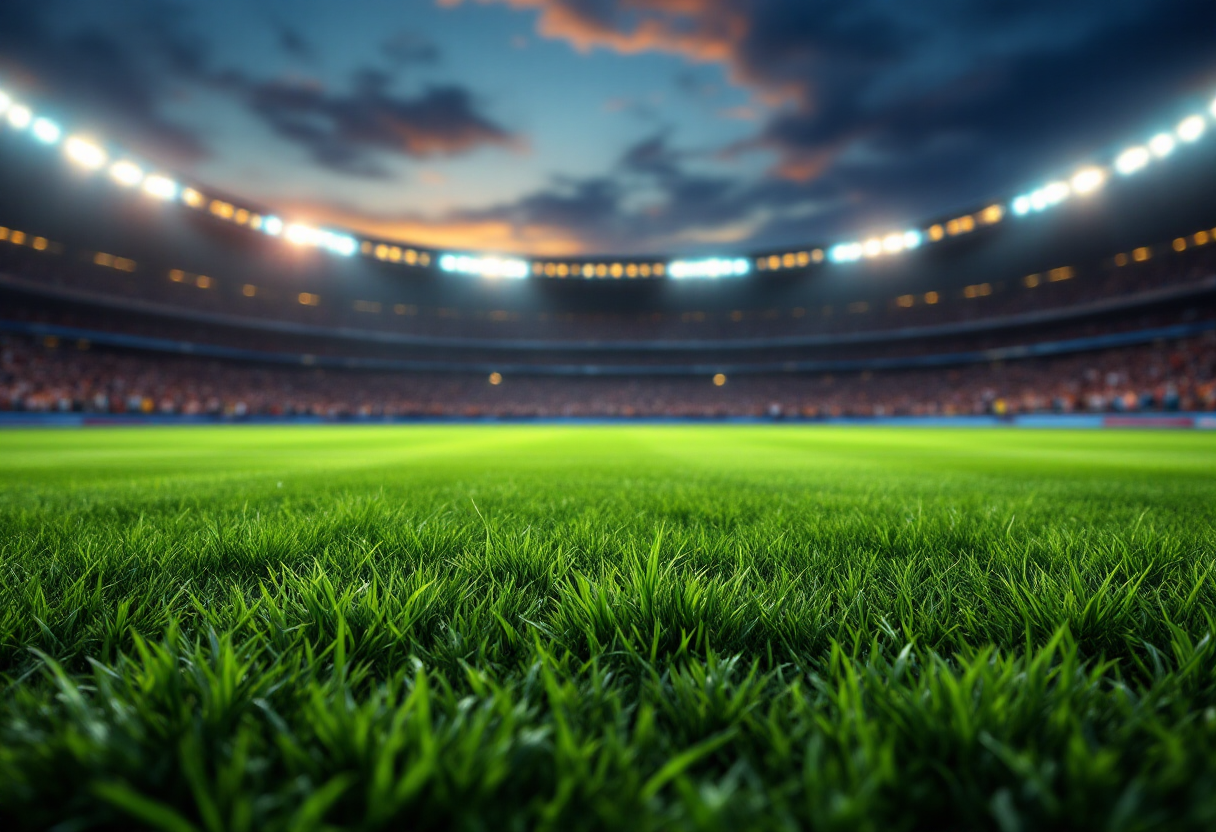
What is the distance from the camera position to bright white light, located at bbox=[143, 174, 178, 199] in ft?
104

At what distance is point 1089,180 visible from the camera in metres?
31.1

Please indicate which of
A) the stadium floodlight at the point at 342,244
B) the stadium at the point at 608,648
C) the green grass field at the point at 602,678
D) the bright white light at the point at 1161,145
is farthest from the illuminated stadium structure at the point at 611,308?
the green grass field at the point at 602,678

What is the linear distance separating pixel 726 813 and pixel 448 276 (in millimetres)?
52150

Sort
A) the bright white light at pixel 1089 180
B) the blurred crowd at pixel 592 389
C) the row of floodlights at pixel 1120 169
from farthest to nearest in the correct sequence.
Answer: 1. the bright white light at pixel 1089 180
2. the blurred crowd at pixel 592 389
3. the row of floodlights at pixel 1120 169

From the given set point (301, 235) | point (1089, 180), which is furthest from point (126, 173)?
point (1089, 180)

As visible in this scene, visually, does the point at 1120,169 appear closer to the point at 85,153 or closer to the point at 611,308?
the point at 611,308

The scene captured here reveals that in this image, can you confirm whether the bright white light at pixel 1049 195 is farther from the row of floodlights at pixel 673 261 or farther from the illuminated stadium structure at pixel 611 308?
the illuminated stadium structure at pixel 611 308

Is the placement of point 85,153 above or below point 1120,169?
above

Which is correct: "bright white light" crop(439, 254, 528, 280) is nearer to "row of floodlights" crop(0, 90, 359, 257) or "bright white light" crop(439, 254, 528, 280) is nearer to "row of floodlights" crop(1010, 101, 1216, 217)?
"row of floodlights" crop(0, 90, 359, 257)

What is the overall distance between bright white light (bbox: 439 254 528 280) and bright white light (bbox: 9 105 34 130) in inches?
996

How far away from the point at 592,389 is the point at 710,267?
Answer: 16353 mm

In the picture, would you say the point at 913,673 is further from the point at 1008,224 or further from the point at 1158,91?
the point at 1158,91

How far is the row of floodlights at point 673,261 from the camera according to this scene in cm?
2658

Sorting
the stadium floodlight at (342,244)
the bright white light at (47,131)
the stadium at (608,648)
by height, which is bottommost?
the stadium at (608,648)
